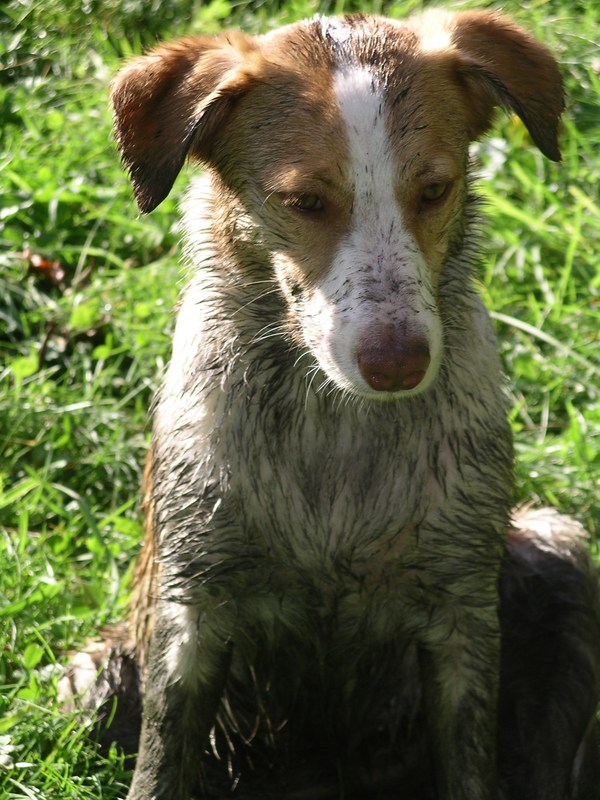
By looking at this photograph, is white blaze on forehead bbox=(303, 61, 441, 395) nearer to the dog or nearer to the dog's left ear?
the dog

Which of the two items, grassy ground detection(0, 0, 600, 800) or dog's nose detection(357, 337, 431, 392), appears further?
grassy ground detection(0, 0, 600, 800)

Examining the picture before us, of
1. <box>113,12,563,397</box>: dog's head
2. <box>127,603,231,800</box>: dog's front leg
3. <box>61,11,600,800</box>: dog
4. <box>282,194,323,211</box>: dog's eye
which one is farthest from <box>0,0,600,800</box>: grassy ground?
<box>282,194,323,211</box>: dog's eye

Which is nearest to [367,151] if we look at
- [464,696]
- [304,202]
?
[304,202]

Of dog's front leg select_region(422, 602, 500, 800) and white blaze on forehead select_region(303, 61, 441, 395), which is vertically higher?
white blaze on forehead select_region(303, 61, 441, 395)

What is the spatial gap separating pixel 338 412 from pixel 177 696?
2.80ft

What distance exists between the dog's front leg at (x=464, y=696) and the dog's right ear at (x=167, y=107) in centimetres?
133

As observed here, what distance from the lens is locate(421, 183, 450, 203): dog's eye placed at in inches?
130

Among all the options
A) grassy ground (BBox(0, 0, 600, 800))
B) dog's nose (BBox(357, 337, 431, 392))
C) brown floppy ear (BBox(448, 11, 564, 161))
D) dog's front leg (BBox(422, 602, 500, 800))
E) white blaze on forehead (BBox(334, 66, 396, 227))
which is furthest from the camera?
grassy ground (BBox(0, 0, 600, 800))

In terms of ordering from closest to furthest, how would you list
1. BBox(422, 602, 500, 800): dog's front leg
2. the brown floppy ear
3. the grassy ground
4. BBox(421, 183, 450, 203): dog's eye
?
BBox(421, 183, 450, 203): dog's eye, the brown floppy ear, BBox(422, 602, 500, 800): dog's front leg, the grassy ground

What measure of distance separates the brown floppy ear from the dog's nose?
741mm

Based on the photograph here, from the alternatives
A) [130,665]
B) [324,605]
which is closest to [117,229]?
[130,665]

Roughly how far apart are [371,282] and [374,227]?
0.14m

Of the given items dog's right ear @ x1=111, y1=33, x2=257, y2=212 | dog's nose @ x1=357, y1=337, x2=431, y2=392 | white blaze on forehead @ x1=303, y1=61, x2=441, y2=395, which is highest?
dog's right ear @ x1=111, y1=33, x2=257, y2=212

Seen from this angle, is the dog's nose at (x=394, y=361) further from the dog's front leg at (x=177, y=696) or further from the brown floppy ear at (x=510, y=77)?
the dog's front leg at (x=177, y=696)
